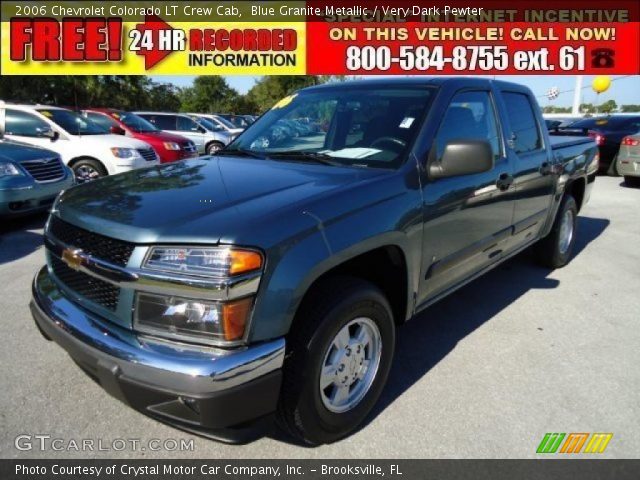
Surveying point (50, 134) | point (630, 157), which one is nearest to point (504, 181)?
point (50, 134)

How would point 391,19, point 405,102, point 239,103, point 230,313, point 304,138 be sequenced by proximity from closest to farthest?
1. point 230,313
2. point 405,102
3. point 304,138
4. point 391,19
5. point 239,103

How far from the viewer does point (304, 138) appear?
10.7 ft

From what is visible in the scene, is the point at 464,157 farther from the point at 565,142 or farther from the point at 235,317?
the point at 565,142

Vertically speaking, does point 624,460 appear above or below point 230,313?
below

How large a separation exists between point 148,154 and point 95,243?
766 cm

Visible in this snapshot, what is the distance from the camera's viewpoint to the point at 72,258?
220 centimetres

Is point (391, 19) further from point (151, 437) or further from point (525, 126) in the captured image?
point (151, 437)

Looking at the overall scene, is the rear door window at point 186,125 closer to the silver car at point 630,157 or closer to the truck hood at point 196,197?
the silver car at point 630,157

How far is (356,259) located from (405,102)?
1.16 meters

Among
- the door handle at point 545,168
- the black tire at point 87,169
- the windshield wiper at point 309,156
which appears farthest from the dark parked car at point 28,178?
the door handle at point 545,168

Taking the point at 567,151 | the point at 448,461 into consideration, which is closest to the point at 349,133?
the point at 448,461

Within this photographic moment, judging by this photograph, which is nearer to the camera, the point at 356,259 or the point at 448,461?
the point at 448,461

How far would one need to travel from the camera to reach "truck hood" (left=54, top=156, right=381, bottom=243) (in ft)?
6.48

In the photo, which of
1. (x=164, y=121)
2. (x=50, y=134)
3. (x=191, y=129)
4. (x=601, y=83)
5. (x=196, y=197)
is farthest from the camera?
(x=601, y=83)
